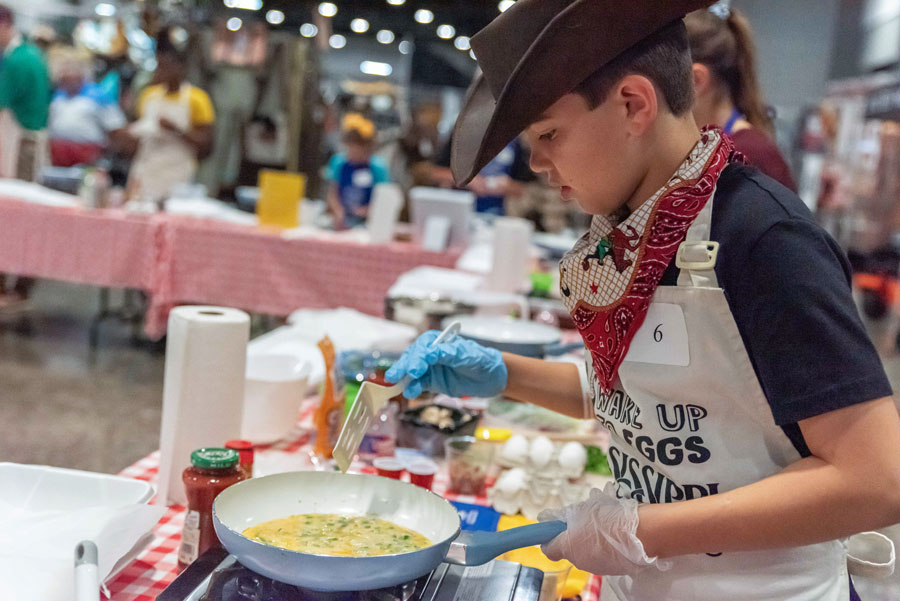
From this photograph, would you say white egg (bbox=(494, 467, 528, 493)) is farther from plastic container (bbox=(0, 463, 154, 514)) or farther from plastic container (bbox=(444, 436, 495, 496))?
plastic container (bbox=(0, 463, 154, 514))

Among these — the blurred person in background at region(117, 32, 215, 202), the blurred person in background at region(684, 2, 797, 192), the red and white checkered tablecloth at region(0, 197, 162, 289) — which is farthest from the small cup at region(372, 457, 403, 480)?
the blurred person in background at region(117, 32, 215, 202)

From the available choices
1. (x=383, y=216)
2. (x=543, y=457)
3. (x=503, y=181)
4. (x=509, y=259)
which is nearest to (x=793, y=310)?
(x=543, y=457)

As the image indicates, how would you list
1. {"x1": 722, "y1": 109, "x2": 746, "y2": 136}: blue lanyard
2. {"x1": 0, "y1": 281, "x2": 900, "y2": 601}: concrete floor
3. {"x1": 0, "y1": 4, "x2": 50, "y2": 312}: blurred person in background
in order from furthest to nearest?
{"x1": 0, "y1": 4, "x2": 50, "y2": 312}: blurred person in background
{"x1": 0, "y1": 281, "x2": 900, "y2": 601}: concrete floor
{"x1": 722, "y1": 109, "x2": 746, "y2": 136}: blue lanyard

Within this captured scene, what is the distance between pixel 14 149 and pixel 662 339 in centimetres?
714

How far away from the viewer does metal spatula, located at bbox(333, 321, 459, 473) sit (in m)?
1.23

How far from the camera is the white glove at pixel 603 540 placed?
39.6 inches

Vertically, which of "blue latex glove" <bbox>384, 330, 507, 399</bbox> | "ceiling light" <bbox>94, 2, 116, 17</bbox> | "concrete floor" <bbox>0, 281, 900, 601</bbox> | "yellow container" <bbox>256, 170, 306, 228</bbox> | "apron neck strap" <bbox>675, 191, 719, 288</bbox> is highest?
"ceiling light" <bbox>94, 2, 116, 17</bbox>

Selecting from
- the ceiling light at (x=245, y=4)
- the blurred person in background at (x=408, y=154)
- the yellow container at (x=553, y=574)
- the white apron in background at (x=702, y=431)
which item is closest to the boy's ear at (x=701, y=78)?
the white apron in background at (x=702, y=431)

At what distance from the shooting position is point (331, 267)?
16.1ft

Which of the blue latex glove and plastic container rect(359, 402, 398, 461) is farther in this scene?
plastic container rect(359, 402, 398, 461)

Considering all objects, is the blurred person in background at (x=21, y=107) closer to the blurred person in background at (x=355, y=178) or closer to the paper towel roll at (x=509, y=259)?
the blurred person in background at (x=355, y=178)

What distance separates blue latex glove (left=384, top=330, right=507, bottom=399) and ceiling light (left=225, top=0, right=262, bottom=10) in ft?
37.0

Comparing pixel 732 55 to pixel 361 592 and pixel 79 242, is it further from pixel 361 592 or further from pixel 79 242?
pixel 79 242

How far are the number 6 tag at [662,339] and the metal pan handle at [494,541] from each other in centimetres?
24
